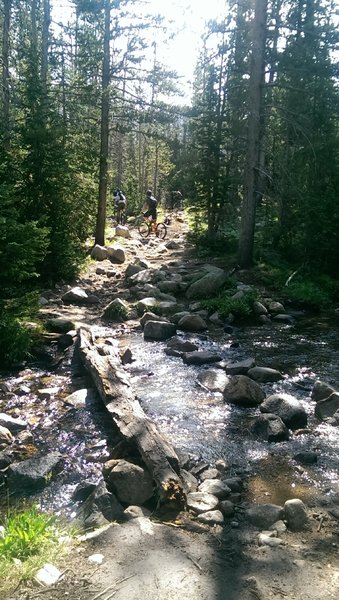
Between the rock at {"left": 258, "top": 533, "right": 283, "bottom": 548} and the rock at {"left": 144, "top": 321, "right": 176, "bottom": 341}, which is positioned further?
the rock at {"left": 144, "top": 321, "right": 176, "bottom": 341}

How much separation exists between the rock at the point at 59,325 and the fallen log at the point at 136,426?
1.76 m

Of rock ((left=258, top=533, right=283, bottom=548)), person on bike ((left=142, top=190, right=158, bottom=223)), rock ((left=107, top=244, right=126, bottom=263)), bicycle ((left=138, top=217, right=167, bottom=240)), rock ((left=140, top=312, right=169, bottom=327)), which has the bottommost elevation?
rock ((left=258, top=533, right=283, bottom=548))

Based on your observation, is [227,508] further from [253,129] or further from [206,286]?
[253,129]

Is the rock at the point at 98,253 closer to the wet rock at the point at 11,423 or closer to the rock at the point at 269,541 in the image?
the wet rock at the point at 11,423

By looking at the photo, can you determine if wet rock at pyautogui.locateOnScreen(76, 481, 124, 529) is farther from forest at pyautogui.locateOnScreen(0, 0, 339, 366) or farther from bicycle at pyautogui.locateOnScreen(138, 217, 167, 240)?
bicycle at pyautogui.locateOnScreen(138, 217, 167, 240)

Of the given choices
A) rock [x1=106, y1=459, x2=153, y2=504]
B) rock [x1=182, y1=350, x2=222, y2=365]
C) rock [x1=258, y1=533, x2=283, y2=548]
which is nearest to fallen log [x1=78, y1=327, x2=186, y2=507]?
rock [x1=106, y1=459, x2=153, y2=504]

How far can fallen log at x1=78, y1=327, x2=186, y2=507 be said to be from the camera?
4.24m

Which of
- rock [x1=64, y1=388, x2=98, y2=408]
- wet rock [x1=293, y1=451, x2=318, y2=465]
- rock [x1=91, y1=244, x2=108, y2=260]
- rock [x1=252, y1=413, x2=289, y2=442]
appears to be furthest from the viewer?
rock [x1=91, y1=244, x2=108, y2=260]

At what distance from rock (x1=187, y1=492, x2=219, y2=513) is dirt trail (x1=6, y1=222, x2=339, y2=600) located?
169 millimetres

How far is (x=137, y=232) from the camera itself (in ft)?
85.6

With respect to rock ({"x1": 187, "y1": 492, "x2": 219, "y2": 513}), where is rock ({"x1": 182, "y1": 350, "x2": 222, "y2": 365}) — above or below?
below

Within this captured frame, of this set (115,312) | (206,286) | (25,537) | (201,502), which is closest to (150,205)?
(206,286)

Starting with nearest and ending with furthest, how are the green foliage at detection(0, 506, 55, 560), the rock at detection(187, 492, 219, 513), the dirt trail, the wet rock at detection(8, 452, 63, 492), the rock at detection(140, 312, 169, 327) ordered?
1. the dirt trail
2. the green foliage at detection(0, 506, 55, 560)
3. the rock at detection(187, 492, 219, 513)
4. the wet rock at detection(8, 452, 63, 492)
5. the rock at detection(140, 312, 169, 327)

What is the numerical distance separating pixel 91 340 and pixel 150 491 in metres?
5.06
